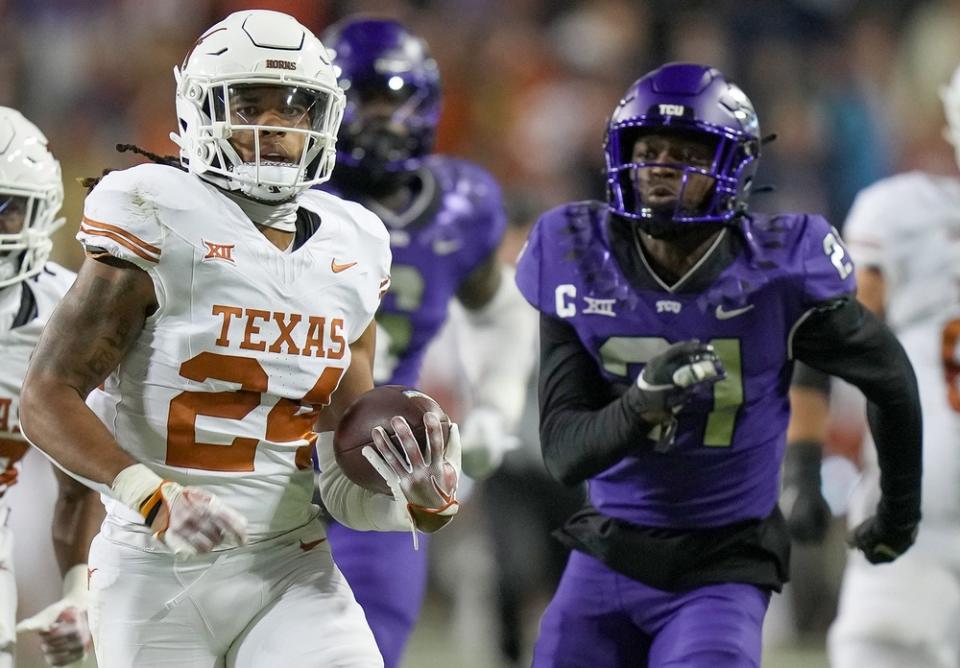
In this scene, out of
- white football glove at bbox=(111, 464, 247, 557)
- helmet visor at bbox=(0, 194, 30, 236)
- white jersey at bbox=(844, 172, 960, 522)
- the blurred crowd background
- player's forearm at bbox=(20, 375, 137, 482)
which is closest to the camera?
white football glove at bbox=(111, 464, 247, 557)

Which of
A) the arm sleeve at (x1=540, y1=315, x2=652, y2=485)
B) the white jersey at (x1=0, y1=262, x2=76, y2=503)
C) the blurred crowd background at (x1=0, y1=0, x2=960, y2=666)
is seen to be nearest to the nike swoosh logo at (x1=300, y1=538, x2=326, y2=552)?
the arm sleeve at (x1=540, y1=315, x2=652, y2=485)

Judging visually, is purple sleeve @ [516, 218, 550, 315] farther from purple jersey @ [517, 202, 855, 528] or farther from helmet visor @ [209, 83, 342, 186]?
helmet visor @ [209, 83, 342, 186]

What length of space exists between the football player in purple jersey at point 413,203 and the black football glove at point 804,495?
88 cm

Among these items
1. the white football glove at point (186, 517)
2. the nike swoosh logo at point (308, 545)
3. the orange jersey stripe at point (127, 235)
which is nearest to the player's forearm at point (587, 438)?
the nike swoosh logo at point (308, 545)

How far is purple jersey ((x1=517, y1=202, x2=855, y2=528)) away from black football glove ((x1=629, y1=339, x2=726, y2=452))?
18cm

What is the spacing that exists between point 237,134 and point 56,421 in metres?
0.56

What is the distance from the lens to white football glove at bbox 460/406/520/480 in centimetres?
417

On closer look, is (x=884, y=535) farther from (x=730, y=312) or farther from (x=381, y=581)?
(x=381, y=581)

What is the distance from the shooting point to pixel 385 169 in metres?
4.07

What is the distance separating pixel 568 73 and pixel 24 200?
15.1ft

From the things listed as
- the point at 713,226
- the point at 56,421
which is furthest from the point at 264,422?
the point at 713,226

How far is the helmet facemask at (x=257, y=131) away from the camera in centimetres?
266

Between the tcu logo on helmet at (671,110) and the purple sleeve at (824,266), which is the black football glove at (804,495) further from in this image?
the tcu logo on helmet at (671,110)

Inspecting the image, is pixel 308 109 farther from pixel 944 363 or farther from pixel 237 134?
pixel 944 363
